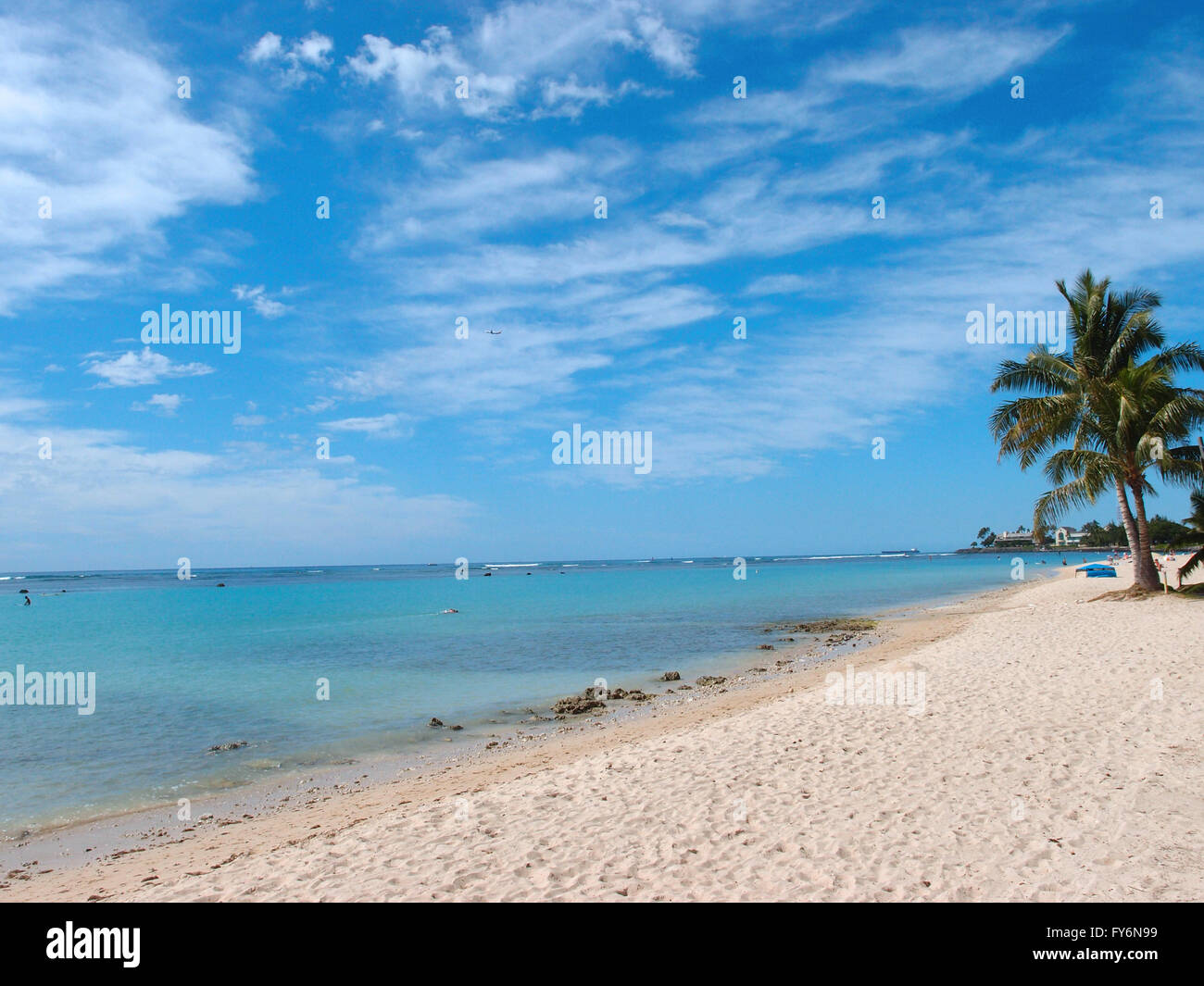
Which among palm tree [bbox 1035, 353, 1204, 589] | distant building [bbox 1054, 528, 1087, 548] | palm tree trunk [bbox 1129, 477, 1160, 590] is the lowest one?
distant building [bbox 1054, 528, 1087, 548]

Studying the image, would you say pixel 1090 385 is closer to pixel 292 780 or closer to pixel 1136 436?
pixel 1136 436

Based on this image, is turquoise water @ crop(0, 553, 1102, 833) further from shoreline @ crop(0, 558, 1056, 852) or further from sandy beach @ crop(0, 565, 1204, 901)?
sandy beach @ crop(0, 565, 1204, 901)

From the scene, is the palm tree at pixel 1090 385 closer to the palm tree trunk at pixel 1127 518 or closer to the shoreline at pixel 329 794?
the palm tree trunk at pixel 1127 518

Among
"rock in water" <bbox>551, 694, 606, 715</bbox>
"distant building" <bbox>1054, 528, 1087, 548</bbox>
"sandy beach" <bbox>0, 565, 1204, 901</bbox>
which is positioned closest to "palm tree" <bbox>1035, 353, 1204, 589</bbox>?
"sandy beach" <bbox>0, 565, 1204, 901</bbox>

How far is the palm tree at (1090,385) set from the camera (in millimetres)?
22500

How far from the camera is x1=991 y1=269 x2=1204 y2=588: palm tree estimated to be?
2250cm

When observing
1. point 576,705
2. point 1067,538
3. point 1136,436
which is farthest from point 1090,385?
point 1067,538

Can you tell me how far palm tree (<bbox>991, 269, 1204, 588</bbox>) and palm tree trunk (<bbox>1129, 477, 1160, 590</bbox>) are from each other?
0.03m

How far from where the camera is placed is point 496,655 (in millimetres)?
24422

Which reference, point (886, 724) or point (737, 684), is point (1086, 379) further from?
point (886, 724)

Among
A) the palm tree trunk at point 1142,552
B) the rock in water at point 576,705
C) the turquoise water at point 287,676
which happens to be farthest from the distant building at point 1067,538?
the rock in water at point 576,705

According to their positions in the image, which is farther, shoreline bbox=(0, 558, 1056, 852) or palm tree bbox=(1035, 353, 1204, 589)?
palm tree bbox=(1035, 353, 1204, 589)
